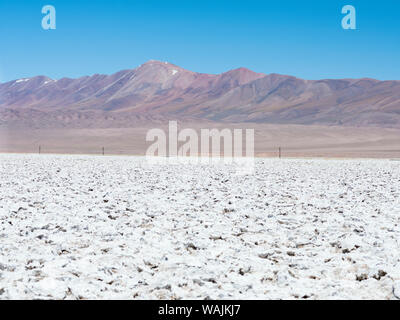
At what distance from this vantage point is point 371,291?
187 inches

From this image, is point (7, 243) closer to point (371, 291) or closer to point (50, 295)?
point (50, 295)

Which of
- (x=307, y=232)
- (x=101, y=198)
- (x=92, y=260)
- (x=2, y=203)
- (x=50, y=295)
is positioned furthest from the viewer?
(x=101, y=198)

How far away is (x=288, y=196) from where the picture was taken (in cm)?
1152

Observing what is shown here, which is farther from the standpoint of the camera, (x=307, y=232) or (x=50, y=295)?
(x=307, y=232)

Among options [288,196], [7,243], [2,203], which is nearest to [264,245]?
[7,243]

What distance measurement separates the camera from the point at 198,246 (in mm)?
6363

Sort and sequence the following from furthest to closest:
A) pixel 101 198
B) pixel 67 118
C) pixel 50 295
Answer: pixel 67 118 < pixel 101 198 < pixel 50 295

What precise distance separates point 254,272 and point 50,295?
213 centimetres

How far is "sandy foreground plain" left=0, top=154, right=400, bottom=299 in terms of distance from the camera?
4805mm

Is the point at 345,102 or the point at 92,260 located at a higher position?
the point at 345,102

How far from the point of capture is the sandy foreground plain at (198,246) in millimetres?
4805
